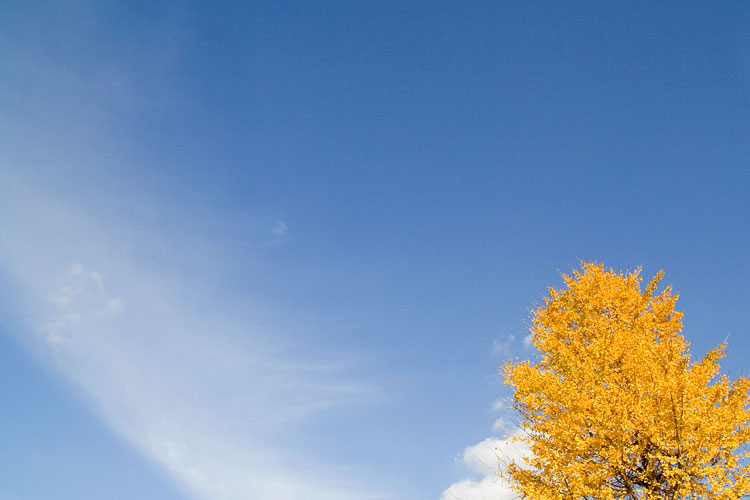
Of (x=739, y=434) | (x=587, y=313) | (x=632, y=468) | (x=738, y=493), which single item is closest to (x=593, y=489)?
(x=632, y=468)

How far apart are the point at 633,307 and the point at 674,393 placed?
4.28 metres

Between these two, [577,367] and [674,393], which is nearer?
[674,393]

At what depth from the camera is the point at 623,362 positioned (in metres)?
14.8

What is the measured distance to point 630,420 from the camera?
13.0 m

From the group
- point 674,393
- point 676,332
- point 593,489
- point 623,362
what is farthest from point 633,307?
point 593,489

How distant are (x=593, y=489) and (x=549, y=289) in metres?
6.74

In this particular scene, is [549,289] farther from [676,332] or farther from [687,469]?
[687,469]

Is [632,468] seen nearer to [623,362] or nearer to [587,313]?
[623,362]

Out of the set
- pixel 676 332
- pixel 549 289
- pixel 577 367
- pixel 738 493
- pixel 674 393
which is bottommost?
pixel 738 493

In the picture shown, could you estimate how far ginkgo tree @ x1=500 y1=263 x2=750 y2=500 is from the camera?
491 inches

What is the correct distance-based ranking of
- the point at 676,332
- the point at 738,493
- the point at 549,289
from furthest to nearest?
1. the point at 549,289
2. the point at 676,332
3. the point at 738,493

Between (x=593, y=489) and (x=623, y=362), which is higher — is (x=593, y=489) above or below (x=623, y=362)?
below

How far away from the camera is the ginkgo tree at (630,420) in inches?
491

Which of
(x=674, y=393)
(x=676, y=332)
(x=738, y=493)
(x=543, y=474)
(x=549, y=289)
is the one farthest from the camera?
(x=549, y=289)
